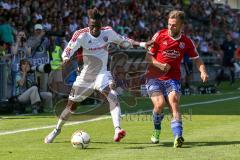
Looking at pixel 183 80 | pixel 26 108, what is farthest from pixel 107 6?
pixel 26 108

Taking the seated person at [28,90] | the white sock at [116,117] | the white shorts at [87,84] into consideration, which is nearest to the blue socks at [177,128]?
the white sock at [116,117]

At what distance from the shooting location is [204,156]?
10.1 metres

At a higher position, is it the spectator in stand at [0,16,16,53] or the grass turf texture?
the spectator in stand at [0,16,16,53]

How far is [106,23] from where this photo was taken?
2959 cm

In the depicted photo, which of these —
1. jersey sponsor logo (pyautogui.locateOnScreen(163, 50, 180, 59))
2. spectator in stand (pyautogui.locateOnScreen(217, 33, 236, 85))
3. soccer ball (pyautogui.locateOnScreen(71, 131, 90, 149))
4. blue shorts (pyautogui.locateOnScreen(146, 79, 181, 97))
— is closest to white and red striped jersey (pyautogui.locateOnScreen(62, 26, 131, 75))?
jersey sponsor logo (pyautogui.locateOnScreen(163, 50, 180, 59))

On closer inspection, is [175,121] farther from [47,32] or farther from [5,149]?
[47,32]

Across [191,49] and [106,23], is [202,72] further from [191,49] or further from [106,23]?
[106,23]

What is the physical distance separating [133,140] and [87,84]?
1311 mm

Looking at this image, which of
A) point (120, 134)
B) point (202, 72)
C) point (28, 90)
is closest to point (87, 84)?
point (120, 134)

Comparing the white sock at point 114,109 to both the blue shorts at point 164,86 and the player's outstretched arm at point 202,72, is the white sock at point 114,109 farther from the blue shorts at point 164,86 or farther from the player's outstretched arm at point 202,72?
the player's outstretched arm at point 202,72

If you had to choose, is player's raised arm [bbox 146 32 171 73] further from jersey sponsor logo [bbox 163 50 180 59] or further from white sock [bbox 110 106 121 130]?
white sock [bbox 110 106 121 130]

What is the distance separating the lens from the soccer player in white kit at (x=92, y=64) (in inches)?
473

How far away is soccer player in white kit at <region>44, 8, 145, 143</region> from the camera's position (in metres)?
12.0

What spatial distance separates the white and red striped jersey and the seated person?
6462 millimetres
